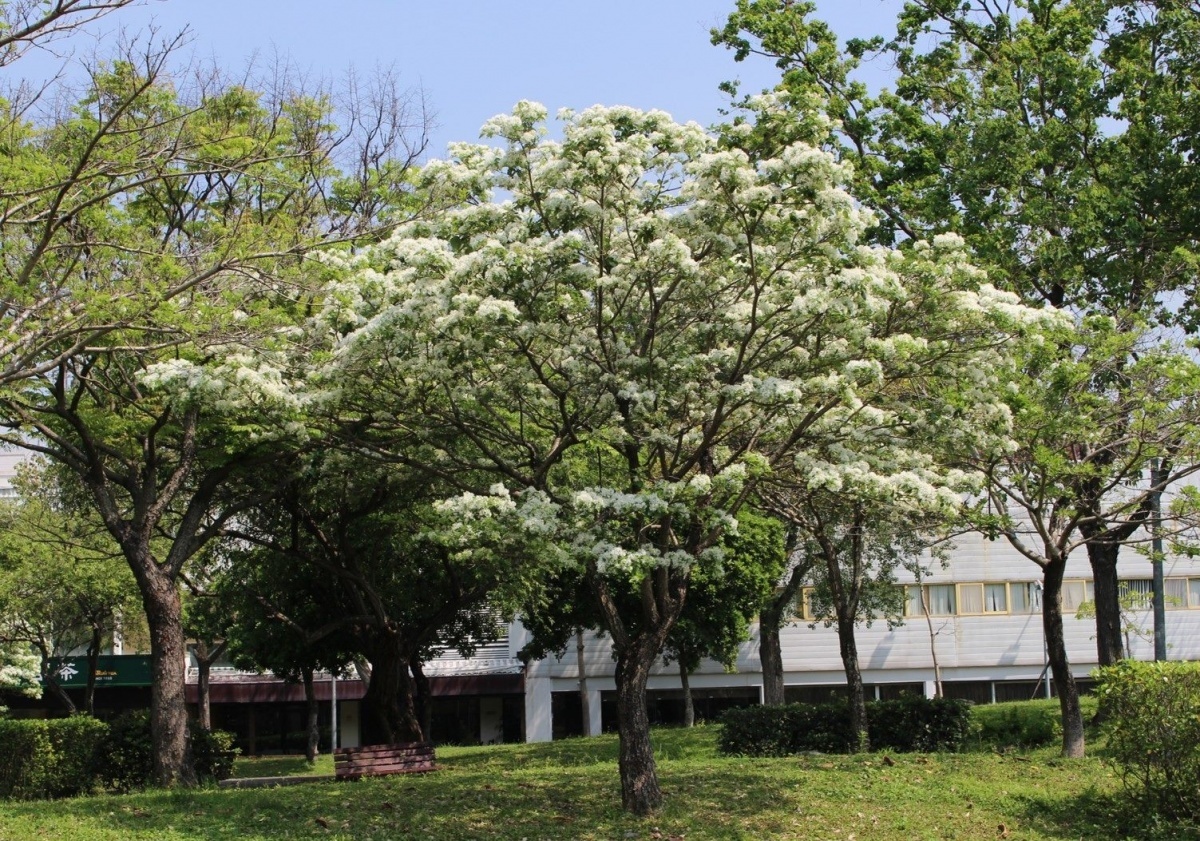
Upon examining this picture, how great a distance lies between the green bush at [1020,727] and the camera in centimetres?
1986

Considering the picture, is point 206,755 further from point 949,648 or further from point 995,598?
point 995,598

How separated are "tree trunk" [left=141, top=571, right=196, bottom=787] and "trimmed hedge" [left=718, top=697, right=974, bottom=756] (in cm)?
832

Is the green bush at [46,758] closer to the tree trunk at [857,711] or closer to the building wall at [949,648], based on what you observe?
the tree trunk at [857,711]

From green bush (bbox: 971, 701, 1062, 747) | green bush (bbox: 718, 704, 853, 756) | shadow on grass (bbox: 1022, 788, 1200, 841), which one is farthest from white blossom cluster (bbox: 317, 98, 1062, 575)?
green bush (bbox: 971, 701, 1062, 747)

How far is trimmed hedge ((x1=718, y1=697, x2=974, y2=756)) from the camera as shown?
62.8ft

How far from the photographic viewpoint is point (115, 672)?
149ft

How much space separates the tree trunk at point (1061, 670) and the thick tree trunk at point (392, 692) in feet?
36.5

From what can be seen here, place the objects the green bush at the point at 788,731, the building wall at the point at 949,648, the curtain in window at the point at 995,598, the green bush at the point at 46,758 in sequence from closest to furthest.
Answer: the green bush at the point at 46,758 → the green bush at the point at 788,731 → the building wall at the point at 949,648 → the curtain in window at the point at 995,598

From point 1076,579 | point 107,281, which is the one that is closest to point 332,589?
point 107,281

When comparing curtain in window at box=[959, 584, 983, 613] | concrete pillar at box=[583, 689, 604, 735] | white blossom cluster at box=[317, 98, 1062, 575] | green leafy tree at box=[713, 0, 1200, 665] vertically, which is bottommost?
concrete pillar at box=[583, 689, 604, 735]

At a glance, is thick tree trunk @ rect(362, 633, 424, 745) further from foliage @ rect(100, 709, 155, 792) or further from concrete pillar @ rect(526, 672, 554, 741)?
concrete pillar @ rect(526, 672, 554, 741)

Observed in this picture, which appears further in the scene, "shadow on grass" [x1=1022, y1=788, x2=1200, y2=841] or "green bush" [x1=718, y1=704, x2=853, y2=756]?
"green bush" [x1=718, y1=704, x2=853, y2=756]

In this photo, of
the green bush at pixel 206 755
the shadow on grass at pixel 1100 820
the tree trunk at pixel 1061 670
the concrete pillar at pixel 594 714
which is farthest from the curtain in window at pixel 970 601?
the green bush at pixel 206 755

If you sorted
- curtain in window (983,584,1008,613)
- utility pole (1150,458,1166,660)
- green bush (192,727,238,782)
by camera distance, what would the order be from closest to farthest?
utility pole (1150,458,1166,660)
green bush (192,727,238,782)
curtain in window (983,584,1008,613)
